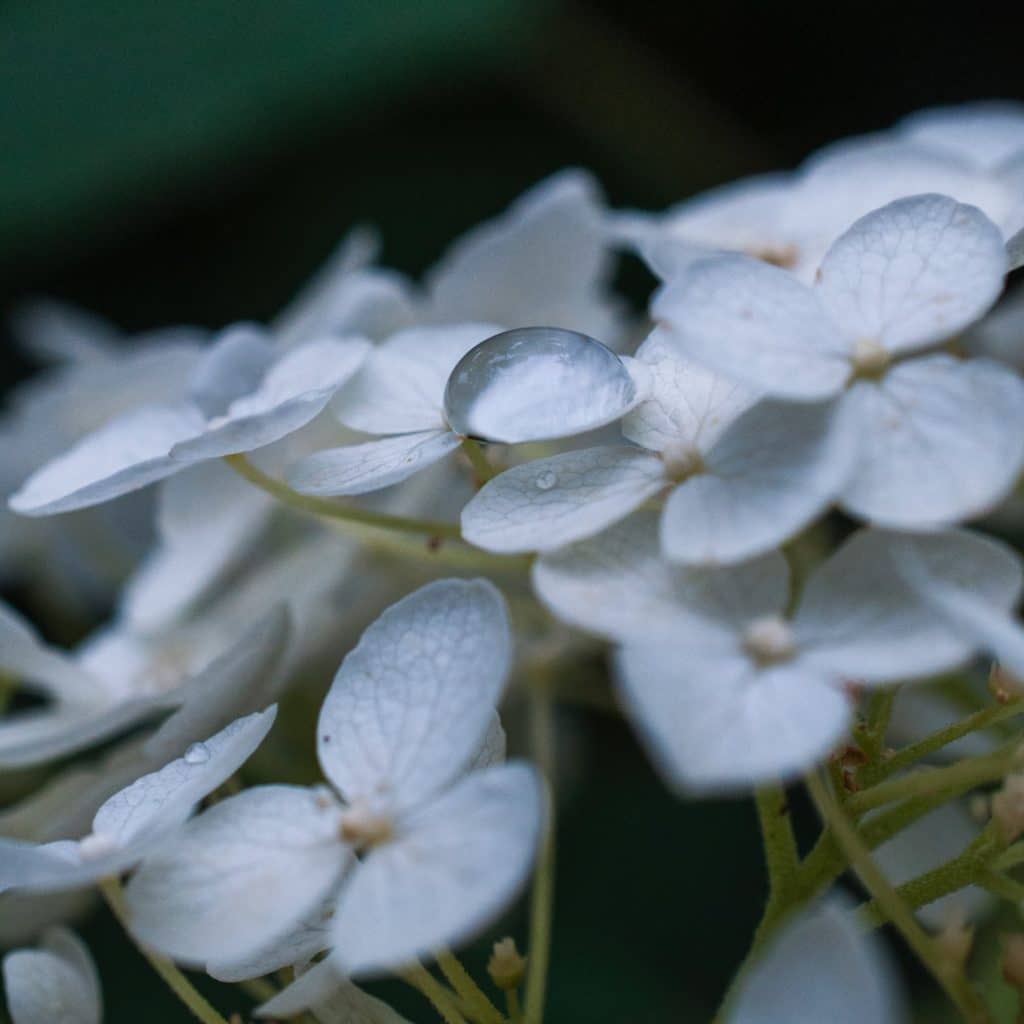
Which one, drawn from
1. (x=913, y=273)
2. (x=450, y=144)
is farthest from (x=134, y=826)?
(x=450, y=144)

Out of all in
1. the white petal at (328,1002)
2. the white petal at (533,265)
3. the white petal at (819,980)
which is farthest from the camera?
the white petal at (533,265)

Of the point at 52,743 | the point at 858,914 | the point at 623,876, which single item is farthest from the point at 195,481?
the point at 623,876

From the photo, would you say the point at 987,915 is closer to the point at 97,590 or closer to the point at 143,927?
the point at 143,927

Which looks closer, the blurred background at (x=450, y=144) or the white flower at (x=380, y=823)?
the white flower at (x=380, y=823)

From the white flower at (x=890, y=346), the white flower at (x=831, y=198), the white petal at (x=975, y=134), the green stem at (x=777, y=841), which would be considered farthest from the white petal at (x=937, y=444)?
the white petal at (x=975, y=134)

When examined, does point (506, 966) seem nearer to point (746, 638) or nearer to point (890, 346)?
point (746, 638)

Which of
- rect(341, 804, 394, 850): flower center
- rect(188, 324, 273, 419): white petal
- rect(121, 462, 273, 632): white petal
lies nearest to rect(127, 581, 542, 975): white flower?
rect(341, 804, 394, 850): flower center

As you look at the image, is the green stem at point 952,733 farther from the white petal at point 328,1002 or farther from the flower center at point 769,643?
the white petal at point 328,1002
